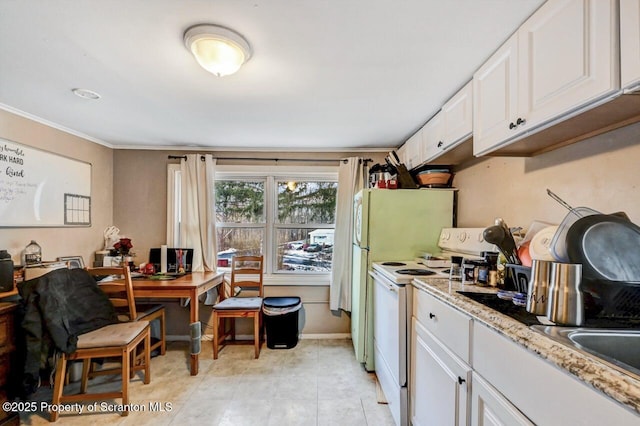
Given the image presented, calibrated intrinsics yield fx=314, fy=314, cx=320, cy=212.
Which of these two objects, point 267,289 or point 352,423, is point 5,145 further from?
point 352,423

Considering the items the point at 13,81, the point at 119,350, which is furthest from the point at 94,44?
the point at 119,350

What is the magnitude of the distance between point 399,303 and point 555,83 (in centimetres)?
131

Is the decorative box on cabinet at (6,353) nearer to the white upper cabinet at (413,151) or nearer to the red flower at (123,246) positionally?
the red flower at (123,246)

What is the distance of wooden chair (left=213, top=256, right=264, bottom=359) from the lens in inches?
116

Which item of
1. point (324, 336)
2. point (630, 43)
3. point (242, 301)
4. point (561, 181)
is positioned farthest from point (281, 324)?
point (630, 43)

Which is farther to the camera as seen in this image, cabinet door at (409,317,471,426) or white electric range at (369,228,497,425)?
white electric range at (369,228,497,425)

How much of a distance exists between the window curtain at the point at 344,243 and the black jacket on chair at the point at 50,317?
2.10m

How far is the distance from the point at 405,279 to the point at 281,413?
1242mm

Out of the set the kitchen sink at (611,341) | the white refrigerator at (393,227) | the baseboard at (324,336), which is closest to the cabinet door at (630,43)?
the kitchen sink at (611,341)

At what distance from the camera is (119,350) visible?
2.12m

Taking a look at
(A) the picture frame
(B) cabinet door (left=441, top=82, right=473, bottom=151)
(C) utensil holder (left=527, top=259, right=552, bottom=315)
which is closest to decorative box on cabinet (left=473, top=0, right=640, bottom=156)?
(B) cabinet door (left=441, top=82, right=473, bottom=151)

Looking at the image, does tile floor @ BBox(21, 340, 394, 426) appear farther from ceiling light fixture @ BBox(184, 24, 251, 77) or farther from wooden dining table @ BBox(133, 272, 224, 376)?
ceiling light fixture @ BBox(184, 24, 251, 77)

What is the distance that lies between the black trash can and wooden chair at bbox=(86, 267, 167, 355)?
996mm

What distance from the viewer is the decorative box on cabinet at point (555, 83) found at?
3.11ft
